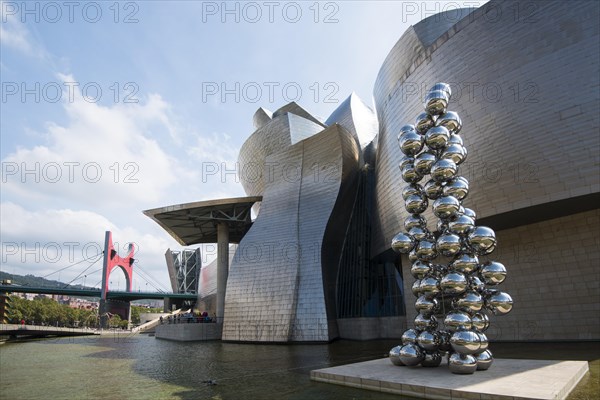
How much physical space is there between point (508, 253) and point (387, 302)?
944 centimetres

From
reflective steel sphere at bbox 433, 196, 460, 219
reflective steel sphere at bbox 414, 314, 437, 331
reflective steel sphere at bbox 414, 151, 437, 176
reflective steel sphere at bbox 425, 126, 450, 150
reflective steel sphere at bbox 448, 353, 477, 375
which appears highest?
reflective steel sphere at bbox 425, 126, 450, 150

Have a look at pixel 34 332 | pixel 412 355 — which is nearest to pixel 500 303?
pixel 412 355

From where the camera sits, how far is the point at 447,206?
8.70 m

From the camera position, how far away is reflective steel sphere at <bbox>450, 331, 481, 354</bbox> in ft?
24.8

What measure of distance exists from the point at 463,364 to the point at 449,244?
7.90ft

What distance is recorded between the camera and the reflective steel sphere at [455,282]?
26.9ft

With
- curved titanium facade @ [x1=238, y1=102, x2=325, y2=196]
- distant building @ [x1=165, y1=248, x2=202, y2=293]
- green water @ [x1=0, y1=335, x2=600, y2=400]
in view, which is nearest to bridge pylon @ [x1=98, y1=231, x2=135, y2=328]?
distant building @ [x1=165, y1=248, x2=202, y2=293]

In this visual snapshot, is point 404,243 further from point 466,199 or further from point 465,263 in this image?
point 466,199

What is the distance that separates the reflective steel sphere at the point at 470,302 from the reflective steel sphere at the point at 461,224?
1337 millimetres

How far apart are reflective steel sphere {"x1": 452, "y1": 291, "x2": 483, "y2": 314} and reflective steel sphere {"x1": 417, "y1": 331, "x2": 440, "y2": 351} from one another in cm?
89

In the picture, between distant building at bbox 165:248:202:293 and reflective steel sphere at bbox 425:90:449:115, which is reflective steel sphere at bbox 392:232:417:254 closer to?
reflective steel sphere at bbox 425:90:449:115

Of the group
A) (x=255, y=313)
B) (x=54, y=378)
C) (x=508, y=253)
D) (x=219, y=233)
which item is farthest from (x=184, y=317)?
(x=508, y=253)

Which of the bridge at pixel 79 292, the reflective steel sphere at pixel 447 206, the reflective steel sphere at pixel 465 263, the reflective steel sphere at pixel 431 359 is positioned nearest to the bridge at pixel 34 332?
the bridge at pixel 79 292

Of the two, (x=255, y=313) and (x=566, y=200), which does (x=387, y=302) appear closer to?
(x=255, y=313)
